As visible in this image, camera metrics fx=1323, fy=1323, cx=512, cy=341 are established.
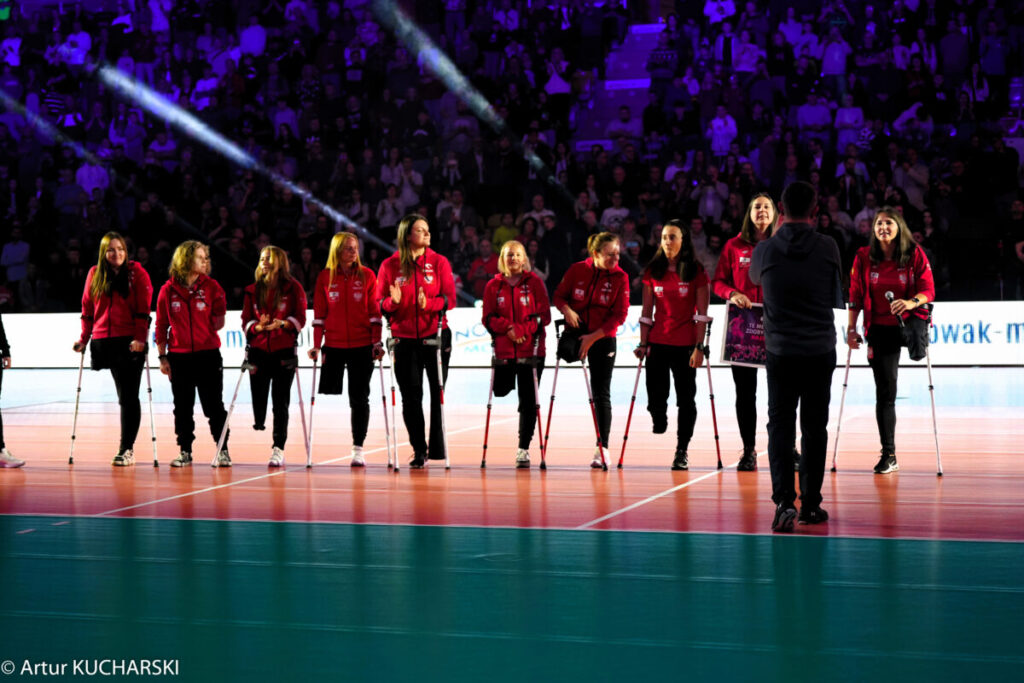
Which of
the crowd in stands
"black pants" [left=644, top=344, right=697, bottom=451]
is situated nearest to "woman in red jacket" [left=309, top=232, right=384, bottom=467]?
"black pants" [left=644, top=344, right=697, bottom=451]

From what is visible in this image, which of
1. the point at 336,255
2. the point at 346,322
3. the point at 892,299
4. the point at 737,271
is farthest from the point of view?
the point at 336,255

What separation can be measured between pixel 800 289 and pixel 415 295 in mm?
3987

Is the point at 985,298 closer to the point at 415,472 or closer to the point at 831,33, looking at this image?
the point at 831,33

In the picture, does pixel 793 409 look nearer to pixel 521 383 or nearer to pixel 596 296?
pixel 596 296

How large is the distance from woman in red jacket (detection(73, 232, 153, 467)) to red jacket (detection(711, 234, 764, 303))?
483cm

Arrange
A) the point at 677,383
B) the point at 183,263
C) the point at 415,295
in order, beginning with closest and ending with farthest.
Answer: the point at 677,383, the point at 415,295, the point at 183,263

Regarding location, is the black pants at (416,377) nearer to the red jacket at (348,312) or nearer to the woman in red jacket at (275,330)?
the red jacket at (348,312)

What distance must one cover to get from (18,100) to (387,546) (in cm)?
2511

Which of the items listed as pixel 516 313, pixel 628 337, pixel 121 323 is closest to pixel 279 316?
pixel 121 323

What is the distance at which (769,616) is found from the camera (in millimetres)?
5594

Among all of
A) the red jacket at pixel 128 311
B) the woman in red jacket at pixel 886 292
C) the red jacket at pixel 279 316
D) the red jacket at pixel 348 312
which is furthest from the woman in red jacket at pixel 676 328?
the red jacket at pixel 128 311

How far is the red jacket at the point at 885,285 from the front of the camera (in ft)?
32.7

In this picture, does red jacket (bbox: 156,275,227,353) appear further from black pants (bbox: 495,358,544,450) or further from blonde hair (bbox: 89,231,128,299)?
black pants (bbox: 495,358,544,450)

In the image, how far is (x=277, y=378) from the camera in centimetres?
1112
